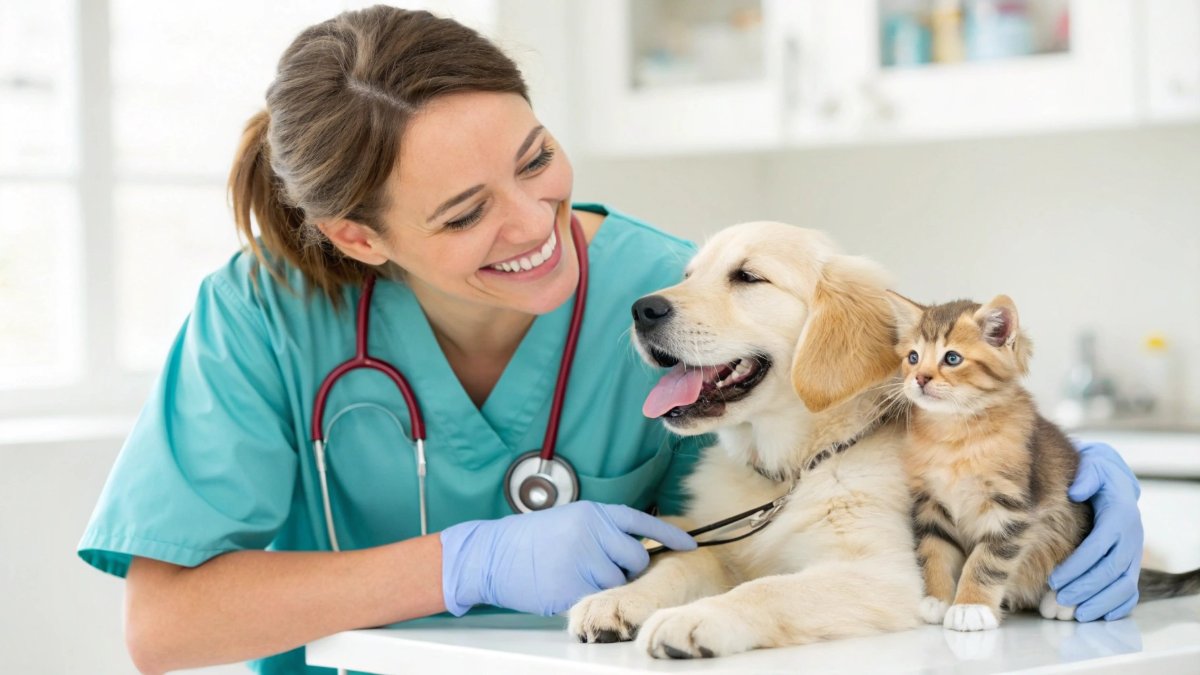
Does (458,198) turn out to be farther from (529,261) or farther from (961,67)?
(961,67)

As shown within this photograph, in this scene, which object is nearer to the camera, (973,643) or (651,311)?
(973,643)

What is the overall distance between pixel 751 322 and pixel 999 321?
327mm

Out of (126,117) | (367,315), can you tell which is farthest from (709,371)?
(126,117)

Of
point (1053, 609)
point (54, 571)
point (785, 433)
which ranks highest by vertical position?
point (785, 433)

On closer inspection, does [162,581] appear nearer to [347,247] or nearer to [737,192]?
[347,247]

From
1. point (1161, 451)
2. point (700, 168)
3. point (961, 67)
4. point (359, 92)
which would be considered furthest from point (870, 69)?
point (359, 92)

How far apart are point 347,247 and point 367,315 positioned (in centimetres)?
10

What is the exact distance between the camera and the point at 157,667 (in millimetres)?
1294

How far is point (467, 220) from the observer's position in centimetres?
133

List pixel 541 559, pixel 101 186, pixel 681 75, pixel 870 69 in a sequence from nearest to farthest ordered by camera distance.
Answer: pixel 541 559 < pixel 101 186 < pixel 870 69 < pixel 681 75

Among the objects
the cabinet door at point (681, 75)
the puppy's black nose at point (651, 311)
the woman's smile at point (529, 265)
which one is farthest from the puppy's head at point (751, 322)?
the cabinet door at point (681, 75)

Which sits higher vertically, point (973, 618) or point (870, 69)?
point (870, 69)

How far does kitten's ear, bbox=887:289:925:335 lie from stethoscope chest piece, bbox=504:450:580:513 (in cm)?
44

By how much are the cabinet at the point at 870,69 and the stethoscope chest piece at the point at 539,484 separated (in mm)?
1509
